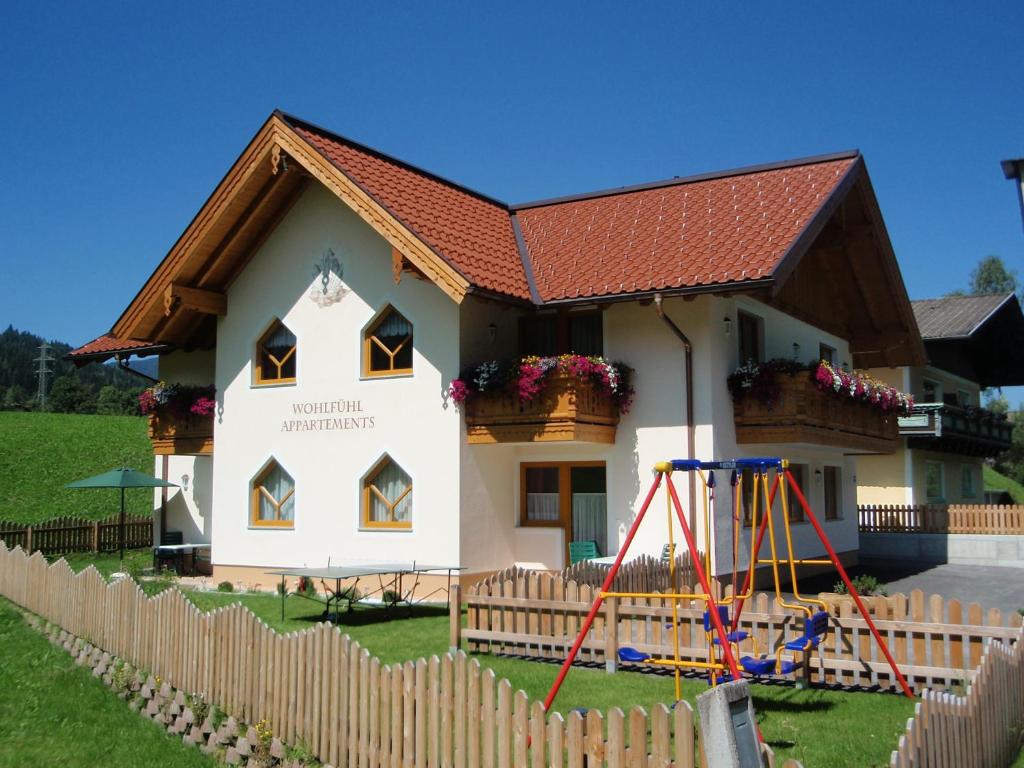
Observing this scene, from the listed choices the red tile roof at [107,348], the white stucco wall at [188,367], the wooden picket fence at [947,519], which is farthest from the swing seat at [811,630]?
the wooden picket fence at [947,519]

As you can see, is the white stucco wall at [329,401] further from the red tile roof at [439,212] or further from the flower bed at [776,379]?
the flower bed at [776,379]

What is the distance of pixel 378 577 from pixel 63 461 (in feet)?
87.1

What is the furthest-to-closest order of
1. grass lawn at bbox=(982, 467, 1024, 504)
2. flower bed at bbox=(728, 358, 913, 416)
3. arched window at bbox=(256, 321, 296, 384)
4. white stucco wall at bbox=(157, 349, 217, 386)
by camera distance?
grass lawn at bbox=(982, 467, 1024, 504) → white stucco wall at bbox=(157, 349, 217, 386) → arched window at bbox=(256, 321, 296, 384) → flower bed at bbox=(728, 358, 913, 416)

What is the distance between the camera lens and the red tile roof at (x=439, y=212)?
17.0 meters

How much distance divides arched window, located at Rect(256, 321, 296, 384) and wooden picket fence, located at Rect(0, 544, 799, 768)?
28.1ft

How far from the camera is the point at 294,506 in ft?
63.6

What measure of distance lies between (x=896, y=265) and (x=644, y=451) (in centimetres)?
795

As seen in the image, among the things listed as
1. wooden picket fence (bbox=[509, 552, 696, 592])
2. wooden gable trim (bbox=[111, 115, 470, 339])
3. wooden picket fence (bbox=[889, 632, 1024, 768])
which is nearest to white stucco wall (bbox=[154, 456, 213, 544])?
wooden gable trim (bbox=[111, 115, 470, 339])

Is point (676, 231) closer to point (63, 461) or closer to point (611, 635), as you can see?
point (611, 635)

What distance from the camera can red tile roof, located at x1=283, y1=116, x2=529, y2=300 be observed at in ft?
55.8

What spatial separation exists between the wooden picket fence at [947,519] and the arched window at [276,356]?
16.6 meters

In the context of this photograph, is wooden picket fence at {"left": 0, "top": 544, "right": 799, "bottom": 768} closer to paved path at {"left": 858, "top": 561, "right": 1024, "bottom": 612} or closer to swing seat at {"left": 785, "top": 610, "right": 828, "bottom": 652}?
swing seat at {"left": 785, "top": 610, "right": 828, "bottom": 652}

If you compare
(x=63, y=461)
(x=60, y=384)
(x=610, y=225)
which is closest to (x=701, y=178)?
(x=610, y=225)

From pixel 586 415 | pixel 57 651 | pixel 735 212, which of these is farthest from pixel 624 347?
pixel 57 651
